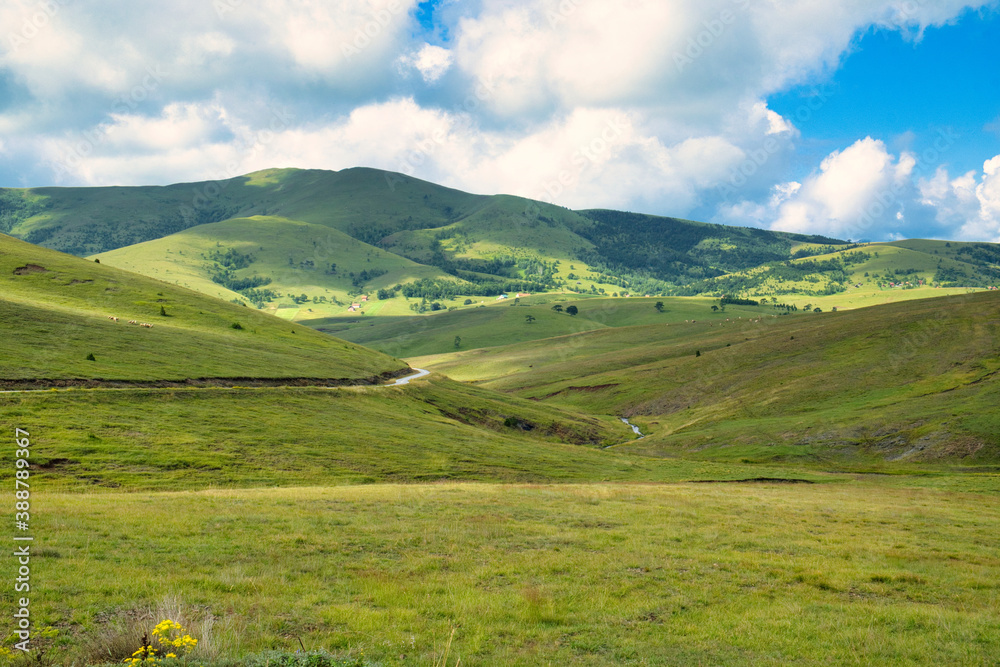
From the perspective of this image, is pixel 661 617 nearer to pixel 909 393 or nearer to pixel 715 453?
pixel 715 453

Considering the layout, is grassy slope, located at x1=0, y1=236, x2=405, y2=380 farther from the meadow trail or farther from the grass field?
the grass field

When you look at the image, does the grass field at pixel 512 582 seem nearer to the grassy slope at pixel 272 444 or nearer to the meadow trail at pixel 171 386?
the grassy slope at pixel 272 444

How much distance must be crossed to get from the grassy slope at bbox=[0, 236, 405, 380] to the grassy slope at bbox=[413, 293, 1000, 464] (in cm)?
4992

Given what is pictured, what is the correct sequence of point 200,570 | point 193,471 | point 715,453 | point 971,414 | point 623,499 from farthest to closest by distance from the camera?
point 715,453 < point 971,414 < point 193,471 < point 623,499 < point 200,570

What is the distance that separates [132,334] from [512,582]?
239 ft

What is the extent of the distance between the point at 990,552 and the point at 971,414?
5951cm

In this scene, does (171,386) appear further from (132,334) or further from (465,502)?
(465,502)

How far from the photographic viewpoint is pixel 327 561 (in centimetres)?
1916

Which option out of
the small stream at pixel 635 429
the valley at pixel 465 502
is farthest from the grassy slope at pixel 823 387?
the small stream at pixel 635 429

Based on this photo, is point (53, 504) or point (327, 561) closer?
point (327, 561)

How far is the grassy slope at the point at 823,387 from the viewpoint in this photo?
73.0 metres

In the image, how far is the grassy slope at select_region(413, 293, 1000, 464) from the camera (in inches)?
2874

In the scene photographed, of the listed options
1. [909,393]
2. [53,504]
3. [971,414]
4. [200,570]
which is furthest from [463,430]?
[909,393]

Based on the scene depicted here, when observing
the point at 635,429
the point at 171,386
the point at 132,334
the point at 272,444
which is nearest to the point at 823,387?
the point at 635,429
